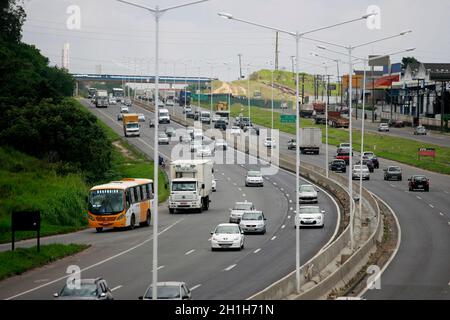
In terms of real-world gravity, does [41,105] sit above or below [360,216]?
above

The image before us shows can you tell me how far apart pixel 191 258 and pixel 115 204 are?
42.7ft

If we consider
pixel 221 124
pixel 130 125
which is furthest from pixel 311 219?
pixel 221 124

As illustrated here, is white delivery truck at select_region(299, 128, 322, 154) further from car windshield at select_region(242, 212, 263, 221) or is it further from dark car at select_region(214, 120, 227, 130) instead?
car windshield at select_region(242, 212, 263, 221)

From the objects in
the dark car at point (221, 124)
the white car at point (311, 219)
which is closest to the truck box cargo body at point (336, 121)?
the dark car at point (221, 124)

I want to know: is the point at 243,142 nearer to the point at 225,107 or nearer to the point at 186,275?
the point at 225,107

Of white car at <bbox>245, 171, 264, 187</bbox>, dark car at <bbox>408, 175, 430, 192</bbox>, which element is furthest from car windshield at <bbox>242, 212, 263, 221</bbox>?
white car at <bbox>245, 171, 264, 187</bbox>

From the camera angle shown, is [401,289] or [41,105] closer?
[401,289]

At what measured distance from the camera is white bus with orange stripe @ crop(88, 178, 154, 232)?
57219 millimetres

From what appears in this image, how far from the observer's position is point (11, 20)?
136 metres

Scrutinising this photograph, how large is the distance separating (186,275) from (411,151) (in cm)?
8475

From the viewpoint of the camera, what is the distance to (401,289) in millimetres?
36688

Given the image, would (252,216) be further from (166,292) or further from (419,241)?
(166,292)

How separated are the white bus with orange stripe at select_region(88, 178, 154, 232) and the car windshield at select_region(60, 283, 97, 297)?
92.2 feet
